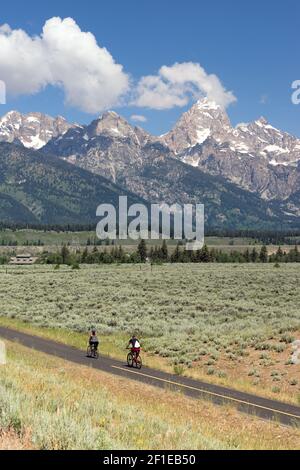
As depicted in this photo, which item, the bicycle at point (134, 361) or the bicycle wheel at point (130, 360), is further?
the bicycle wheel at point (130, 360)

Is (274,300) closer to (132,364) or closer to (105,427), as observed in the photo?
(132,364)

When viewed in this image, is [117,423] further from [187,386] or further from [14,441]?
[187,386]

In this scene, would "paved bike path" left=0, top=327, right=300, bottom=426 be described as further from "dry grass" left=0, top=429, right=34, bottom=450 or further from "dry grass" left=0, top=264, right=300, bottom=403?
"dry grass" left=0, top=429, right=34, bottom=450

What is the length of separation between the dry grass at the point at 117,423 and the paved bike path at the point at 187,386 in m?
1.59

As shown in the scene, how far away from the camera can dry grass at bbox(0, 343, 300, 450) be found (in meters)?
8.85

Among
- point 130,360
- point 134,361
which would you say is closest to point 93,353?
point 130,360

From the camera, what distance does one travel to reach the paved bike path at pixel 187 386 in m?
20.4

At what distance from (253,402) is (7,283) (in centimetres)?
6774

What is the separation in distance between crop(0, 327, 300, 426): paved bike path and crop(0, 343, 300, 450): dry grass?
1.59m

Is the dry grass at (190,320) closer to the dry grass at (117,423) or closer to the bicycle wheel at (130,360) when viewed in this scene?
the bicycle wheel at (130,360)

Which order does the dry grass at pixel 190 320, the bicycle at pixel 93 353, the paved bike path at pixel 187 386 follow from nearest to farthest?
the paved bike path at pixel 187 386
the dry grass at pixel 190 320
the bicycle at pixel 93 353

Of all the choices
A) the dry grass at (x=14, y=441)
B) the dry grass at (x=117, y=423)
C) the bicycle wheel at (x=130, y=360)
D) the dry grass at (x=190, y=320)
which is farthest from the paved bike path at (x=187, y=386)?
the dry grass at (x=14, y=441)

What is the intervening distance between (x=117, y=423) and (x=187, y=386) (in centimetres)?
1414

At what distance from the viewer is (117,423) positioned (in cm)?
1123
